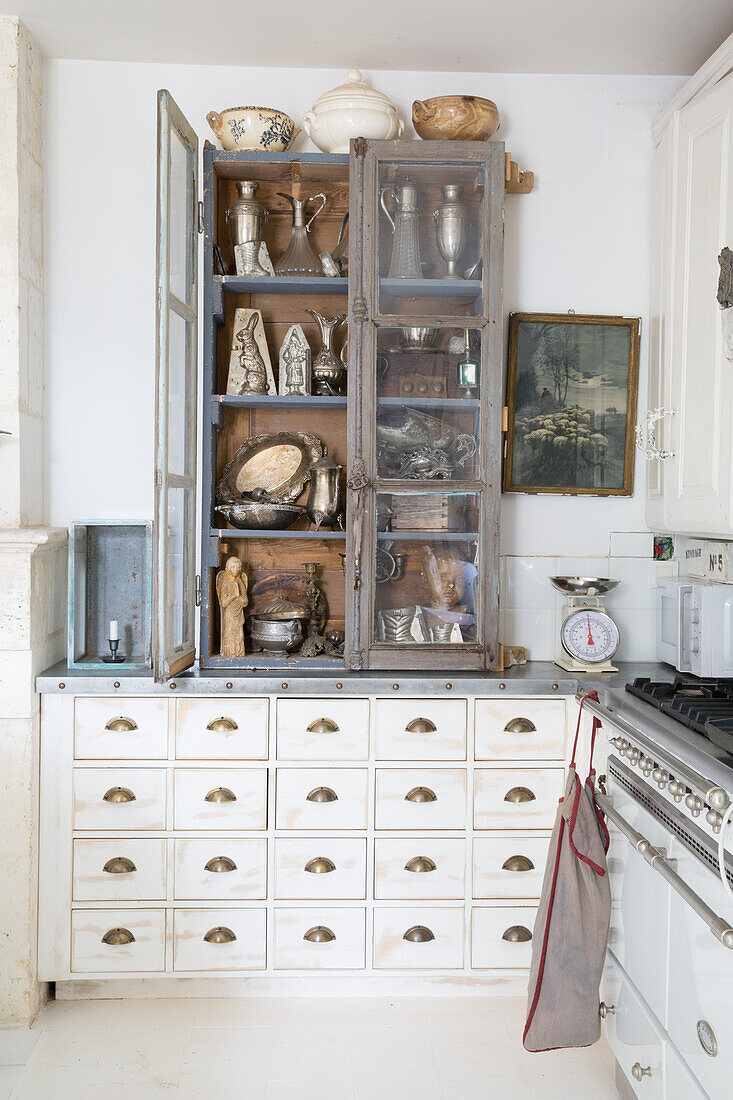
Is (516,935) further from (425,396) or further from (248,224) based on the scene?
(248,224)

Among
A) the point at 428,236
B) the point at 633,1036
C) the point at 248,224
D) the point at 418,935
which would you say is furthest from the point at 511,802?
the point at 248,224

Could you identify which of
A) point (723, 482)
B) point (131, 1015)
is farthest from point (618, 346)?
point (131, 1015)

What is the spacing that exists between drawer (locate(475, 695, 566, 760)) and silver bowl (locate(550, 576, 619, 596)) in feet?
1.11

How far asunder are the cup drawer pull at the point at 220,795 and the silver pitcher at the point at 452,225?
1.60m

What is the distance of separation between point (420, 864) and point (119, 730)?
93 centimetres

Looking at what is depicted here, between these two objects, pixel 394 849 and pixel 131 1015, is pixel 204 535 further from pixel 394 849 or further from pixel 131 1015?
pixel 131 1015

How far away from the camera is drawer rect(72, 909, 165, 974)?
2.52 m

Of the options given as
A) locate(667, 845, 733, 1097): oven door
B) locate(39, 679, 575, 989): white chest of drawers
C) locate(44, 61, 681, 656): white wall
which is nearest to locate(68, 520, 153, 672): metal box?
locate(44, 61, 681, 656): white wall

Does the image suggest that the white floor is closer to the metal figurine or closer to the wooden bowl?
the metal figurine

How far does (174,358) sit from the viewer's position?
2.54 metres

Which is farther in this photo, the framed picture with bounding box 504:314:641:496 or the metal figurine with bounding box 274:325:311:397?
the framed picture with bounding box 504:314:641:496

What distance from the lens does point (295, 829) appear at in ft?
8.31

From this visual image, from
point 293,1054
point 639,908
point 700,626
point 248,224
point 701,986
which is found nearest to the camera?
point 701,986

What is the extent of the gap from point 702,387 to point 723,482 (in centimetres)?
30
